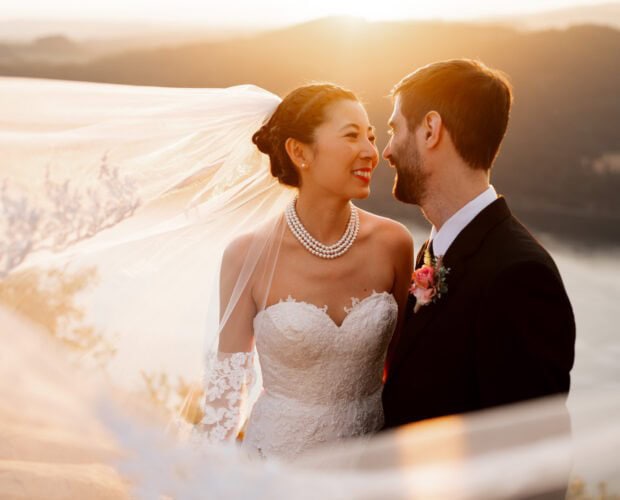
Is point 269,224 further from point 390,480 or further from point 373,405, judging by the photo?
point 390,480

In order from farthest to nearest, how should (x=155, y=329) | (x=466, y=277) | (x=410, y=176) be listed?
(x=155, y=329) < (x=410, y=176) < (x=466, y=277)

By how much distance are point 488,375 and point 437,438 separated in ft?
2.17

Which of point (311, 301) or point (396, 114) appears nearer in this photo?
point (396, 114)

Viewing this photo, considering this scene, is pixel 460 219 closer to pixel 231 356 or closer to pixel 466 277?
pixel 466 277

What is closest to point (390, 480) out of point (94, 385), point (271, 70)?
point (94, 385)

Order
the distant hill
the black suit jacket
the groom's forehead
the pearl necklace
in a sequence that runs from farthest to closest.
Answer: the distant hill, the pearl necklace, the groom's forehead, the black suit jacket

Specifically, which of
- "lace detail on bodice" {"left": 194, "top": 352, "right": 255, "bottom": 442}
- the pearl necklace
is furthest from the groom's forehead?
"lace detail on bodice" {"left": 194, "top": 352, "right": 255, "bottom": 442}

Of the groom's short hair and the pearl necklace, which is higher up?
the groom's short hair

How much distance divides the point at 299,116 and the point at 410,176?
62 centimetres

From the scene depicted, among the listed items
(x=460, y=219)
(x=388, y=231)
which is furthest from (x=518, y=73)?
(x=460, y=219)

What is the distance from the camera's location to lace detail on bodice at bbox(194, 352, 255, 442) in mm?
2635

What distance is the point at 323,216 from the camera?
285 cm

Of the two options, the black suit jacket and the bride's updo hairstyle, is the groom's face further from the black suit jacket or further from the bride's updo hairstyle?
the bride's updo hairstyle

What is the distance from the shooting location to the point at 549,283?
1862mm
